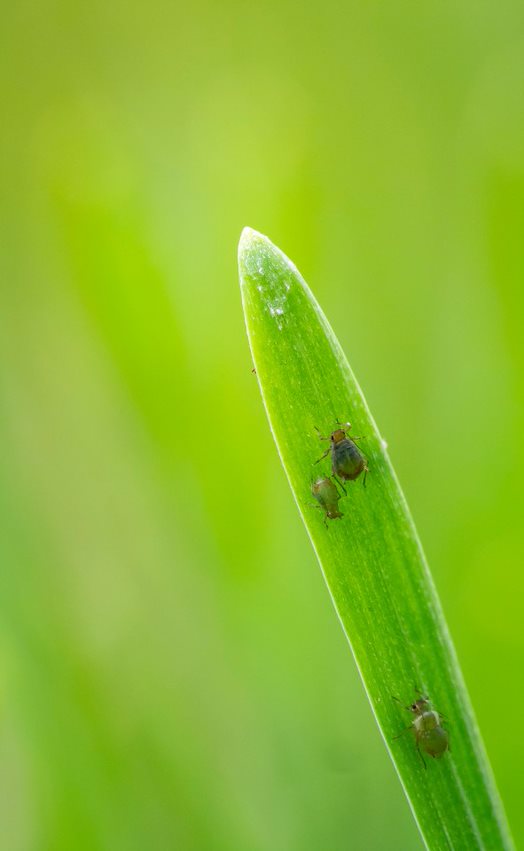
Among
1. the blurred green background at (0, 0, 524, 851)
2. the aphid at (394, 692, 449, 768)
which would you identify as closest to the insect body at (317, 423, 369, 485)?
the aphid at (394, 692, 449, 768)

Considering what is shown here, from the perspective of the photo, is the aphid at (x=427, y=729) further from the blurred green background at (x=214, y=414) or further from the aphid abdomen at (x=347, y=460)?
the blurred green background at (x=214, y=414)

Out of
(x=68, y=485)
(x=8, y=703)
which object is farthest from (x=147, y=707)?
(x=68, y=485)

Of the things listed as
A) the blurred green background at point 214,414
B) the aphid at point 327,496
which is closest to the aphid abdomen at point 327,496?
the aphid at point 327,496

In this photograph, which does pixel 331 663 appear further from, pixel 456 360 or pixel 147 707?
pixel 456 360

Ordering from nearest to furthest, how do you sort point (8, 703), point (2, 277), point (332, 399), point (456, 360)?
1. point (332, 399)
2. point (8, 703)
3. point (456, 360)
4. point (2, 277)

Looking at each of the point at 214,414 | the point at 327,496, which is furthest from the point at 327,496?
the point at 214,414

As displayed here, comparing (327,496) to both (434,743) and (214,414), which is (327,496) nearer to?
(434,743)

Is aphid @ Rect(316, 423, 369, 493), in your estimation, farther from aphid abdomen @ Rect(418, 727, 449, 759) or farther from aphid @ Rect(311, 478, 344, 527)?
aphid abdomen @ Rect(418, 727, 449, 759)
